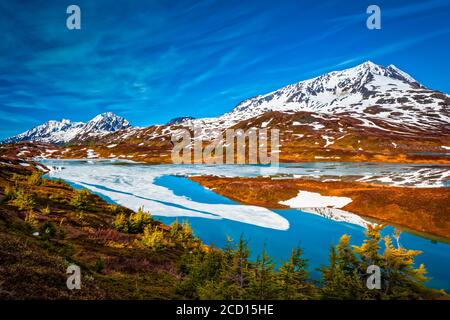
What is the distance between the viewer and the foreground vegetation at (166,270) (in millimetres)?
15180

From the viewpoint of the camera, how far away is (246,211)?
60938 mm

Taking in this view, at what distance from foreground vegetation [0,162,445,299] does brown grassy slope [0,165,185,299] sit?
0.19 ft

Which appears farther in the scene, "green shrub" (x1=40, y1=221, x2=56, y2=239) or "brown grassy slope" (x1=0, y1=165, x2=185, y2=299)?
"green shrub" (x1=40, y1=221, x2=56, y2=239)

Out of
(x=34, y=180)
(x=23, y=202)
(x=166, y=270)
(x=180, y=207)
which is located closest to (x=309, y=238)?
(x=166, y=270)

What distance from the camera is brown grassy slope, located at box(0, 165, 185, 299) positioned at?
46.1 feet

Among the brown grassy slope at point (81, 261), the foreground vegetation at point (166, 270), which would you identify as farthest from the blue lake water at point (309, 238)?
the brown grassy slope at point (81, 261)

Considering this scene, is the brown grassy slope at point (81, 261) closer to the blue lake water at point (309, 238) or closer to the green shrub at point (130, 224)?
the green shrub at point (130, 224)

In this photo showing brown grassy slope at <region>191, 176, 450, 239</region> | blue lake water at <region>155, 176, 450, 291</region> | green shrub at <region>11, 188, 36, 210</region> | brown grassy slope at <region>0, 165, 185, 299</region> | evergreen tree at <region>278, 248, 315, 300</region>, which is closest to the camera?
brown grassy slope at <region>0, 165, 185, 299</region>

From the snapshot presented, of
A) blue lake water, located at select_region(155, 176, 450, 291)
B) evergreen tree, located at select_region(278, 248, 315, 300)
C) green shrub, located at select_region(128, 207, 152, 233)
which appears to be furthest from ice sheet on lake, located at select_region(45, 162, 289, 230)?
evergreen tree, located at select_region(278, 248, 315, 300)

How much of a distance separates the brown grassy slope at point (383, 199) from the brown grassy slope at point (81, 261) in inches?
1483

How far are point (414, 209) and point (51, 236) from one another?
5385 cm

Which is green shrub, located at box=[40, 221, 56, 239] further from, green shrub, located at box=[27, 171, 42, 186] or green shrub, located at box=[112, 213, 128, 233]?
green shrub, located at box=[27, 171, 42, 186]

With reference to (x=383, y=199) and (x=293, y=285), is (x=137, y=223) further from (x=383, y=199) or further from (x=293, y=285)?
(x=383, y=199)
